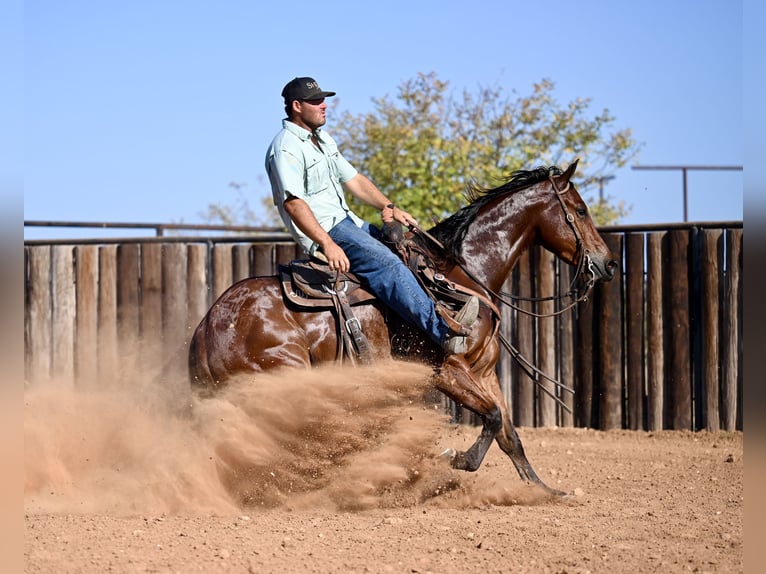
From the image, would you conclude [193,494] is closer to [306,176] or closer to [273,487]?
[273,487]

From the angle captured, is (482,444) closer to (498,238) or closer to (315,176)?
(498,238)

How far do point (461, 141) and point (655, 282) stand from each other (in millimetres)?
6892

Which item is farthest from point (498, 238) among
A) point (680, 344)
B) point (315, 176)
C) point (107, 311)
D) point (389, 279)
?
point (107, 311)

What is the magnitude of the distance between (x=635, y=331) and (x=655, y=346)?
0.26m

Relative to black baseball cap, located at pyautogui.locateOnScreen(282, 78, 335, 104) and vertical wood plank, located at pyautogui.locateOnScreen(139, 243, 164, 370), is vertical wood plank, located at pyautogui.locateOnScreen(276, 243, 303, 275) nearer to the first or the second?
vertical wood plank, located at pyautogui.locateOnScreen(139, 243, 164, 370)

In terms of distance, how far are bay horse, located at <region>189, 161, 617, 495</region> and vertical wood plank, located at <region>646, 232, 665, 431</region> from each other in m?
3.27

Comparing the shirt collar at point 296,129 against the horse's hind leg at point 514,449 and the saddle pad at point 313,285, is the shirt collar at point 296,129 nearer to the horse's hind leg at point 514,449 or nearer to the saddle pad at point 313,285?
the saddle pad at point 313,285

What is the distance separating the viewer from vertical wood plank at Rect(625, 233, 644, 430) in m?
10.5

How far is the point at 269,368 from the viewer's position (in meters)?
6.46

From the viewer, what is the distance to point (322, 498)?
22.0 feet

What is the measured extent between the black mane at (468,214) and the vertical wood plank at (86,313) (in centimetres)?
588

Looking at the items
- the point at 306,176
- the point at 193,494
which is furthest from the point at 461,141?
the point at 193,494

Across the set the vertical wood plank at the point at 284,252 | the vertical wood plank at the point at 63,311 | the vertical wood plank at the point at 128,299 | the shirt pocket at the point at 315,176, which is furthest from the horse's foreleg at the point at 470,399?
the vertical wood plank at the point at 63,311

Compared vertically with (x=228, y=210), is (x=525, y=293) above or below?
below
